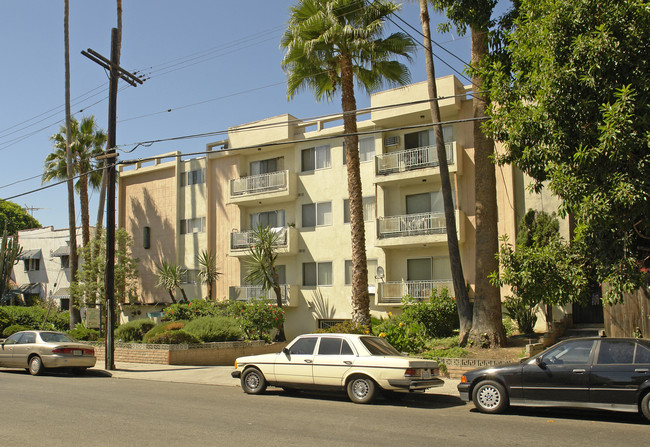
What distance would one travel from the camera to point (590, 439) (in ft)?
27.6

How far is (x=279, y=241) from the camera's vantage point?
96.3 feet

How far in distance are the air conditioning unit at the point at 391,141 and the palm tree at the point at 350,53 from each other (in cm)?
461

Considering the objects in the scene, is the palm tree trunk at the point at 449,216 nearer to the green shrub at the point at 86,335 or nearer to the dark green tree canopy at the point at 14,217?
the green shrub at the point at 86,335

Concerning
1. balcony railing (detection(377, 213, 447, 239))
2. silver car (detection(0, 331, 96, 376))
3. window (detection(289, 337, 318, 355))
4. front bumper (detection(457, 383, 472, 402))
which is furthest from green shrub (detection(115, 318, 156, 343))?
front bumper (detection(457, 383, 472, 402))

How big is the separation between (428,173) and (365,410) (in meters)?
15.4

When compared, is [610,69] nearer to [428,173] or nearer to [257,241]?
[428,173]

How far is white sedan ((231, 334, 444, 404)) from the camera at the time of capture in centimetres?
1166

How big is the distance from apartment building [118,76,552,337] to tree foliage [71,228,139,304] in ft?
3.75

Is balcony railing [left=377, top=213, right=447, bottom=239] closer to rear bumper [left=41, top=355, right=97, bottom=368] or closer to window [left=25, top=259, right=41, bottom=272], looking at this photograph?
rear bumper [left=41, top=355, right=97, bottom=368]

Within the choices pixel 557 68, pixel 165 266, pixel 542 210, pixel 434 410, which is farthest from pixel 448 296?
pixel 165 266

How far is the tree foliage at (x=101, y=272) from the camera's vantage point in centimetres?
3206

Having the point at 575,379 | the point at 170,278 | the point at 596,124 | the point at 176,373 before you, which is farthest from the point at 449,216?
the point at 170,278

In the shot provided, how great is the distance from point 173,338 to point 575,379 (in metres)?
14.6

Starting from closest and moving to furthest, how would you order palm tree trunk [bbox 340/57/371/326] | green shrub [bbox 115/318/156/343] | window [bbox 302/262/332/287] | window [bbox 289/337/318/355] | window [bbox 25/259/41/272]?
Answer: window [bbox 289/337/318/355], palm tree trunk [bbox 340/57/371/326], green shrub [bbox 115/318/156/343], window [bbox 302/262/332/287], window [bbox 25/259/41/272]
